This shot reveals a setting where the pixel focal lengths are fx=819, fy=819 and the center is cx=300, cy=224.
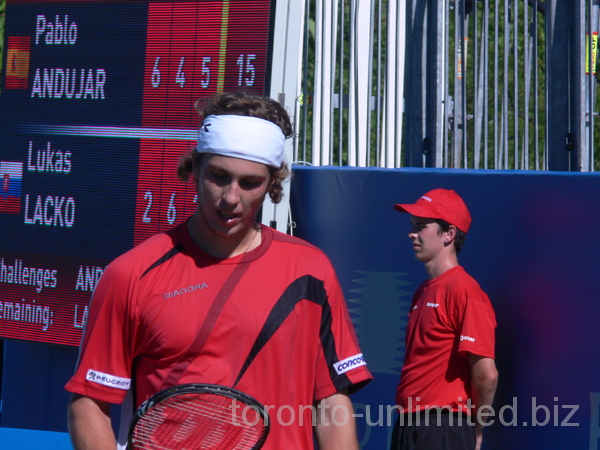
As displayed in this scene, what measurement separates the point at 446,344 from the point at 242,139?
82.0 inches

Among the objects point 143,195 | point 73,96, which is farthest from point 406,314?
point 73,96

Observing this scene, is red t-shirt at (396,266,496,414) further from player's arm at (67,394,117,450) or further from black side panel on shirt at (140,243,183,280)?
player's arm at (67,394,117,450)

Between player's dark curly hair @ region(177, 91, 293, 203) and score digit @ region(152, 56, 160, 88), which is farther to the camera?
score digit @ region(152, 56, 160, 88)

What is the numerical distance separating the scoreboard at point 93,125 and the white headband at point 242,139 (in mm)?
1883

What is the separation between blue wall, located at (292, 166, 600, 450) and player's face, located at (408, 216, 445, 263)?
38 cm

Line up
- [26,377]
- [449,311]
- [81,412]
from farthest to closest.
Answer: [26,377]
[449,311]
[81,412]

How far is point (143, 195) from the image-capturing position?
4.36 meters

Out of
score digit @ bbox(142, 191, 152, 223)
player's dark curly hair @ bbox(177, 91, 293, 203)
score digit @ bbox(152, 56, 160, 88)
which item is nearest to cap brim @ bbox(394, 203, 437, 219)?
score digit @ bbox(142, 191, 152, 223)

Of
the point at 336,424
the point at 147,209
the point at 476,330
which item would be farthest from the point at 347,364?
the point at 147,209

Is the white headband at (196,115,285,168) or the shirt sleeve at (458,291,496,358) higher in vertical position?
the white headband at (196,115,285,168)

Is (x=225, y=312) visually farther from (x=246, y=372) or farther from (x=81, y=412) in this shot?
(x=81, y=412)

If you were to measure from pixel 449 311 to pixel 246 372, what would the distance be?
2.03m

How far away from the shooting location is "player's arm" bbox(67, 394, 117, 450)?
1970 mm

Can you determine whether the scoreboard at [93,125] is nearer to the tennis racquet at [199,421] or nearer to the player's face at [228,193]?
the player's face at [228,193]
